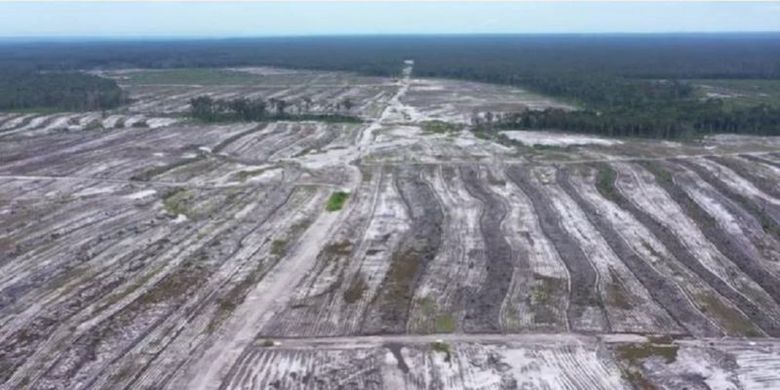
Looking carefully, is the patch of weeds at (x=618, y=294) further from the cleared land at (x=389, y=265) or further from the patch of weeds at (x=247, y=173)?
the patch of weeds at (x=247, y=173)

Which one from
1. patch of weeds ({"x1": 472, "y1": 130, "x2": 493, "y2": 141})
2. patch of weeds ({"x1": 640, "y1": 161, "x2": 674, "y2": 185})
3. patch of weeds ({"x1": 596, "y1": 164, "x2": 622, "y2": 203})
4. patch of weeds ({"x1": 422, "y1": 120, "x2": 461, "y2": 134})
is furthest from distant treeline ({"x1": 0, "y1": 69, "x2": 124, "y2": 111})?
patch of weeds ({"x1": 640, "y1": 161, "x2": 674, "y2": 185})

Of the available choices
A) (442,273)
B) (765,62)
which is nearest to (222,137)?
(442,273)

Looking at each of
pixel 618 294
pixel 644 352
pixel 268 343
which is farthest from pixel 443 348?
pixel 618 294

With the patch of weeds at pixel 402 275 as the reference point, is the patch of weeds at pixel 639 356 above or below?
above

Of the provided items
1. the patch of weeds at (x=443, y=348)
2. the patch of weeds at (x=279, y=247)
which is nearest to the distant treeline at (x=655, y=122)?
the patch of weeds at (x=279, y=247)

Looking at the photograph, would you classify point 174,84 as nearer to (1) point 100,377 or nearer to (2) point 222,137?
(2) point 222,137

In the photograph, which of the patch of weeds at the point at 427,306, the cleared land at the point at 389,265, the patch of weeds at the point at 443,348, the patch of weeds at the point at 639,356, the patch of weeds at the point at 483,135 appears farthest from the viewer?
the patch of weeds at the point at 483,135
